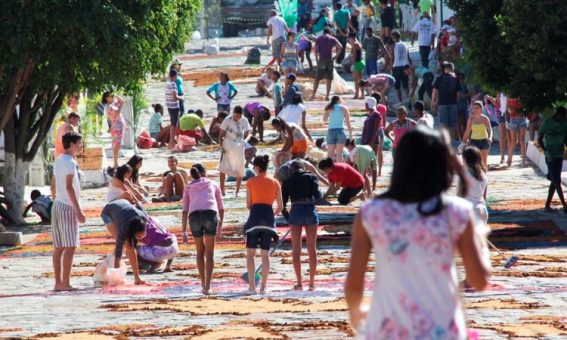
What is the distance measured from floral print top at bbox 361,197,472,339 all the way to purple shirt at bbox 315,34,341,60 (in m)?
32.5

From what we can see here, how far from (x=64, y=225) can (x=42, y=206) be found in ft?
26.2

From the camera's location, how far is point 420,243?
262 inches

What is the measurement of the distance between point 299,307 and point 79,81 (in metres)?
10.3

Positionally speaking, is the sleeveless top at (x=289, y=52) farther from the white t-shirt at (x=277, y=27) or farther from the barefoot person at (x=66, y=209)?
the barefoot person at (x=66, y=209)

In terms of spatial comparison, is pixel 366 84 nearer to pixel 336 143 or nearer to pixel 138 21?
pixel 336 143

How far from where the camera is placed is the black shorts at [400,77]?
38.6 meters

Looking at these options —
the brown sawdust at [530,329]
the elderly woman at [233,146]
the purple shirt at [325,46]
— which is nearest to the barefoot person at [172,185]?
the elderly woman at [233,146]

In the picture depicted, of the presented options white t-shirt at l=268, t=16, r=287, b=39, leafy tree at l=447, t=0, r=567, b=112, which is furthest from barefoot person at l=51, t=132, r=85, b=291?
white t-shirt at l=268, t=16, r=287, b=39

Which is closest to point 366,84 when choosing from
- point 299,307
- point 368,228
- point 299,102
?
point 299,102

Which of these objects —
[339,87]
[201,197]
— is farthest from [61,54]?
[339,87]

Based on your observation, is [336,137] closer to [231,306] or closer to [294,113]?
[294,113]

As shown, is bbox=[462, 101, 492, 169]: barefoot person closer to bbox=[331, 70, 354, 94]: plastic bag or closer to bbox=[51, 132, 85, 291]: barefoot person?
bbox=[51, 132, 85, 291]: barefoot person

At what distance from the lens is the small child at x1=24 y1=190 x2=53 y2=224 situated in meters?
24.6

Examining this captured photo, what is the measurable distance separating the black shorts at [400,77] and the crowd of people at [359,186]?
4cm
